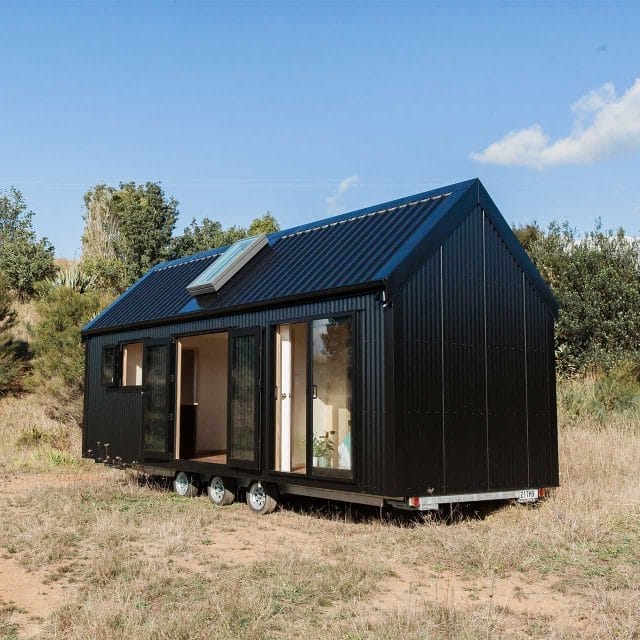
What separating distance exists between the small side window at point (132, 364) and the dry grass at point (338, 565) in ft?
9.48

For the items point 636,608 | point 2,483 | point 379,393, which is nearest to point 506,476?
point 379,393

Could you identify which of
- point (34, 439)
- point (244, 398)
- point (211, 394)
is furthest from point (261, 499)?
point (34, 439)

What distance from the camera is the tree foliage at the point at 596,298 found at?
72.5 feet

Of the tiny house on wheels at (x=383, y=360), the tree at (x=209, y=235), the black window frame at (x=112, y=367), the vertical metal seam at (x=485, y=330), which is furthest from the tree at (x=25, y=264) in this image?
the vertical metal seam at (x=485, y=330)

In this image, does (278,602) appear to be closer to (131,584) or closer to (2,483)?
(131,584)

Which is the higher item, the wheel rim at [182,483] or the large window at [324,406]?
the large window at [324,406]

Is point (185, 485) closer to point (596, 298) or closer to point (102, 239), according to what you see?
point (596, 298)

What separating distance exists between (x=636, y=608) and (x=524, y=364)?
521 centimetres

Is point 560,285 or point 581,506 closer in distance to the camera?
point 581,506

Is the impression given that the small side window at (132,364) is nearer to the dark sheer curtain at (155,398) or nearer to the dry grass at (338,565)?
the dark sheer curtain at (155,398)

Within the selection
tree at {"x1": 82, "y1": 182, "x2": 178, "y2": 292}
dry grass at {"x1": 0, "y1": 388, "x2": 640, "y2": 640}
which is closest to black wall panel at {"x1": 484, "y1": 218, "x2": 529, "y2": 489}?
dry grass at {"x1": 0, "y1": 388, "x2": 640, "y2": 640}

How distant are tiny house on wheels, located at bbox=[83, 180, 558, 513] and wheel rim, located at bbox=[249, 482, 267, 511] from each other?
0.02 m

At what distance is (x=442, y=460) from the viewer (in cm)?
982

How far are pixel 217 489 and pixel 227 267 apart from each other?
3.44 metres
